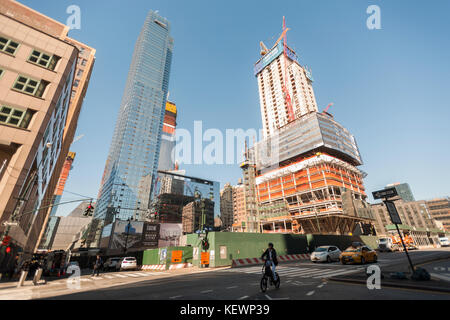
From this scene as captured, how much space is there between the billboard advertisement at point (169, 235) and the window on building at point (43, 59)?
51.3m

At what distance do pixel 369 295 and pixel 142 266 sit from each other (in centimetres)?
3159

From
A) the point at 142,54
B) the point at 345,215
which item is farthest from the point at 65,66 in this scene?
the point at 142,54

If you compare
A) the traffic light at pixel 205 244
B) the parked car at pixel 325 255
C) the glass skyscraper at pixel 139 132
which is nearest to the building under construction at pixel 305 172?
the parked car at pixel 325 255

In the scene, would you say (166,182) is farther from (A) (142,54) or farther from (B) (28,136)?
(B) (28,136)

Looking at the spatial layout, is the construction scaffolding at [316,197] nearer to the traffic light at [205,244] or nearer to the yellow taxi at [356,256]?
the yellow taxi at [356,256]

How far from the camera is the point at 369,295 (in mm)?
6254

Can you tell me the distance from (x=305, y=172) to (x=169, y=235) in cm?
5472

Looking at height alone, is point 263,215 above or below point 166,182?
below

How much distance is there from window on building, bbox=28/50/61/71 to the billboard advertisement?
168 ft

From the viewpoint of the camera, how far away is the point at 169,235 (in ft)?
208

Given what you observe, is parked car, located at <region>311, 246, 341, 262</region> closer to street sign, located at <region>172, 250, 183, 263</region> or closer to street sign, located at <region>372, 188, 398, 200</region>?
street sign, located at <region>372, 188, 398, 200</region>

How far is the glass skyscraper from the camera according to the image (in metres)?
109

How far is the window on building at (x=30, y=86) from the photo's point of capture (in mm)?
19720

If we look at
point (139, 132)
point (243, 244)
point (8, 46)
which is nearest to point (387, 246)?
point (243, 244)
